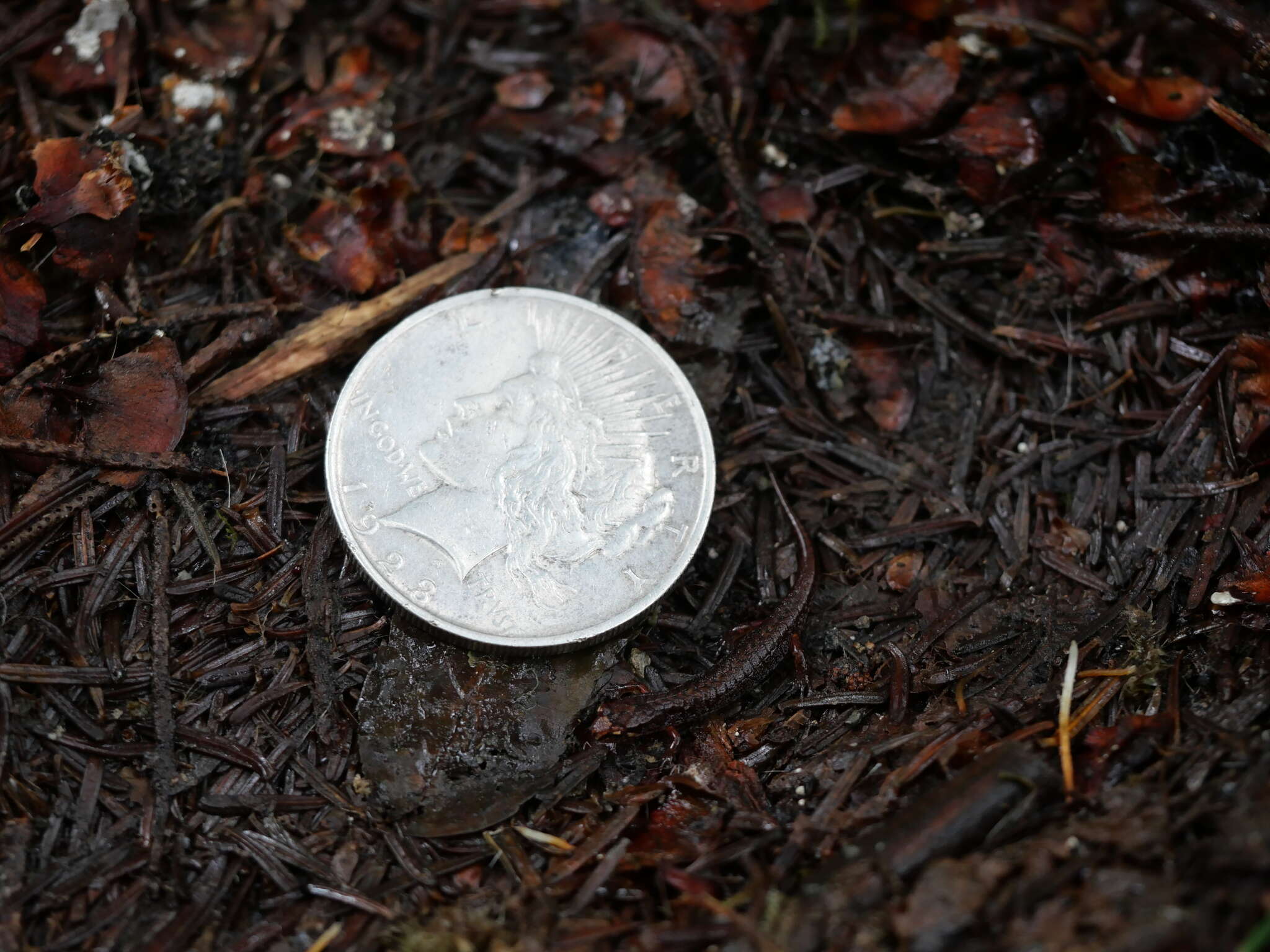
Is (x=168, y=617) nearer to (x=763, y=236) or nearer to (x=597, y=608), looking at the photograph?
(x=597, y=608)

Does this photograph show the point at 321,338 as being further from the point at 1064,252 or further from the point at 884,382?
the point at 1064,252

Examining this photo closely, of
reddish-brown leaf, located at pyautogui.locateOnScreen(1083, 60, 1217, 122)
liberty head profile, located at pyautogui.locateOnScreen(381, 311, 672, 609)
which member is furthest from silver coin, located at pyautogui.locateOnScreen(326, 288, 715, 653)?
reddish-brown leaf, located at pyautogui.locateOnScreen(1083, 60, 1217, 122)

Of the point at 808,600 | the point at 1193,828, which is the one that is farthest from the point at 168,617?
the point at 1193,828

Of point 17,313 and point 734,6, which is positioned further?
point 734,6

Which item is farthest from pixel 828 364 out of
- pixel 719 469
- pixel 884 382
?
pixel 719 469

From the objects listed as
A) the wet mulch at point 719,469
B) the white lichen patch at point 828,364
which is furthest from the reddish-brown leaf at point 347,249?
the white lichen patch at point 828,364

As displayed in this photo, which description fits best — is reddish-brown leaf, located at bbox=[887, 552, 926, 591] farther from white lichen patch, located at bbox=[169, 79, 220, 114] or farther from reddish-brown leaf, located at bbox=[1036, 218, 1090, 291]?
white lichen patch, located at bbox=[169, 79, 220, 114]
